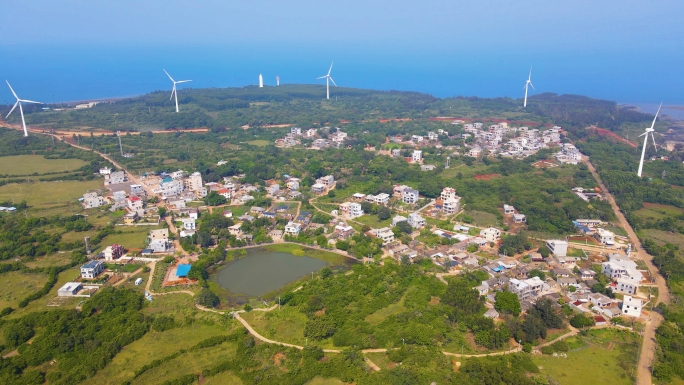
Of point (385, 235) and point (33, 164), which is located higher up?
point (33, 164)

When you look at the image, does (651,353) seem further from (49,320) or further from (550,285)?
(49,320)

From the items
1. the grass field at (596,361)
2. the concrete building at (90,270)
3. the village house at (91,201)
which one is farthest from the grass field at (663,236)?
the village house at (91,201)

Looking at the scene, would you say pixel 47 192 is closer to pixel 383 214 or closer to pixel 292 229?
pixel 292 229

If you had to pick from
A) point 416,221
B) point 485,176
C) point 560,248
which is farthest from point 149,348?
point 485,176

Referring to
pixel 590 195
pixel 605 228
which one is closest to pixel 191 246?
pixel 605 228

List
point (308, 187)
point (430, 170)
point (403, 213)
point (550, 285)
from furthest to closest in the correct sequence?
1. point (430, 170)
2. point (308, 187)
3. point (403, 213)
4. point (550, 285)

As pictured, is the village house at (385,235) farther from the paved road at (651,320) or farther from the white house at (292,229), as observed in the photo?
the paved road at (651,320)

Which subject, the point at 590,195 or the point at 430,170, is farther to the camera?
the point at 430,170
